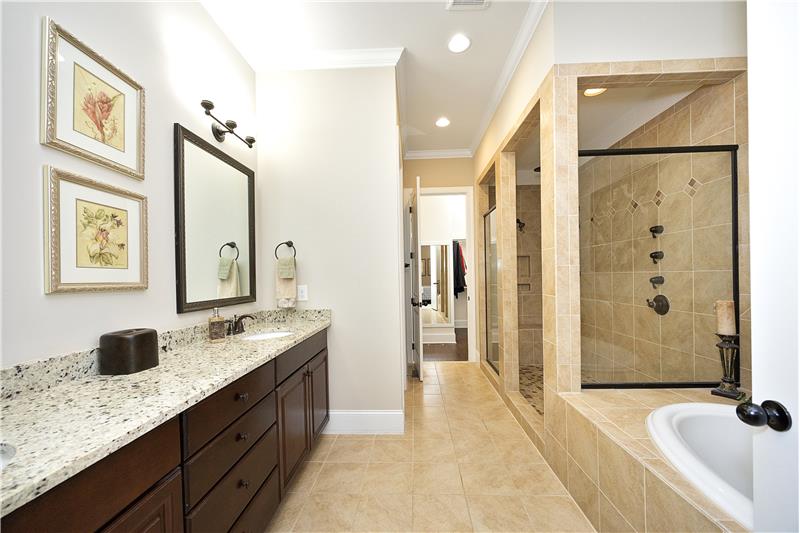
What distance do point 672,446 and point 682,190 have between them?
1921 millimetres

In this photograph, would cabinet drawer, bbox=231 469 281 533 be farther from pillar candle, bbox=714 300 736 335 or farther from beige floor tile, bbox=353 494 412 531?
pillar candle, bbox=714 300 736 335

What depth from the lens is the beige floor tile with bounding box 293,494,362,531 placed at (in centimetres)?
150

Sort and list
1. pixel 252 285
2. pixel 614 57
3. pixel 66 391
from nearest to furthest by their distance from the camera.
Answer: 1. pixel 66 391
2. pixel 614 57
3. pixel 252 285

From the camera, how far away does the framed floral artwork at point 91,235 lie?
102 centimetres

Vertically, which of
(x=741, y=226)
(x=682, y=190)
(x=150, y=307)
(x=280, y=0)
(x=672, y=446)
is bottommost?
(x=672, y=446)

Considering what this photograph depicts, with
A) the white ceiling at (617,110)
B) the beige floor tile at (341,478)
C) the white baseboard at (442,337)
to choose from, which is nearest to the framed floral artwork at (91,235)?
the beige floor tile at (341,478)

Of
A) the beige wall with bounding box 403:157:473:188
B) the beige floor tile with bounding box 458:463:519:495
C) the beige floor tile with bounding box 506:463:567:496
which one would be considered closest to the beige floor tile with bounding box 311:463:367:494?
the beige floor tile with bounding box 458:463:519:495

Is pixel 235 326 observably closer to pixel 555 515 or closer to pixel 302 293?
pixel 302 293

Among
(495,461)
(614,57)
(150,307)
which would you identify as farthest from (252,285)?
(614,57)

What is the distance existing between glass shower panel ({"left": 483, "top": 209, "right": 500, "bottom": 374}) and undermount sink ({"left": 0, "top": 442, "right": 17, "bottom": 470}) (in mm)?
3078

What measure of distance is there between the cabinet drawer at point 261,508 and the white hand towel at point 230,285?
3.48ft

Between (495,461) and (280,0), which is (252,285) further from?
(495,461)

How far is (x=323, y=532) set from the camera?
1.47m

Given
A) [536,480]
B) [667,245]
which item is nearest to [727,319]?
[667,245]
